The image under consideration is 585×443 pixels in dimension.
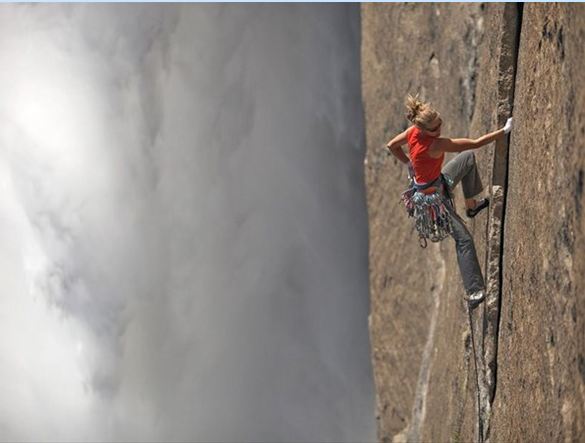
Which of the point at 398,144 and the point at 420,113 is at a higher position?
the point at 420,113

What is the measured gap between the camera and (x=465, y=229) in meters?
9.03

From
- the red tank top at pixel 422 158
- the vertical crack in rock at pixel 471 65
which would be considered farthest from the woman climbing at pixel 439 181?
the vertical crack in rock at pixel 471 65

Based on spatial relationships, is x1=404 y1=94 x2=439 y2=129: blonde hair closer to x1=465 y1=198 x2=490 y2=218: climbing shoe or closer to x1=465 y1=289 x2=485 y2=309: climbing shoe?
x1=465 y1=198 x2=490 y2=218: climbing shoe

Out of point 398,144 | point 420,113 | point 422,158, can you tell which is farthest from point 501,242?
point 420,113

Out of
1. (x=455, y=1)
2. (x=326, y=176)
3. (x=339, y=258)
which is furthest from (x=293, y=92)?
(x=455, y=1)

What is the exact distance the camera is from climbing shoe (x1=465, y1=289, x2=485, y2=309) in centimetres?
918

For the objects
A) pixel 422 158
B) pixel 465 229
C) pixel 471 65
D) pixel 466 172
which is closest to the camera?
pixel 422 158

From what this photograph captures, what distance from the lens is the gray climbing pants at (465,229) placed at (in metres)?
9.03

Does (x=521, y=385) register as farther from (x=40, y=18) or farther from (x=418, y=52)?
(x=40, y=18)

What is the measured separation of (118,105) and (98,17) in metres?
1.16

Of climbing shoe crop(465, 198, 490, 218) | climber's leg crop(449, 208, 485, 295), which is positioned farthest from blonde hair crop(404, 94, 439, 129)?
climbing shoe crop(465, 198, 490, 218)

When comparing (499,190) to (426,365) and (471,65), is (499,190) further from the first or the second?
(426,365)

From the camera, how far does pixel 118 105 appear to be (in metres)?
16.5

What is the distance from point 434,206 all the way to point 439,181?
Answer: 18 centimetres
